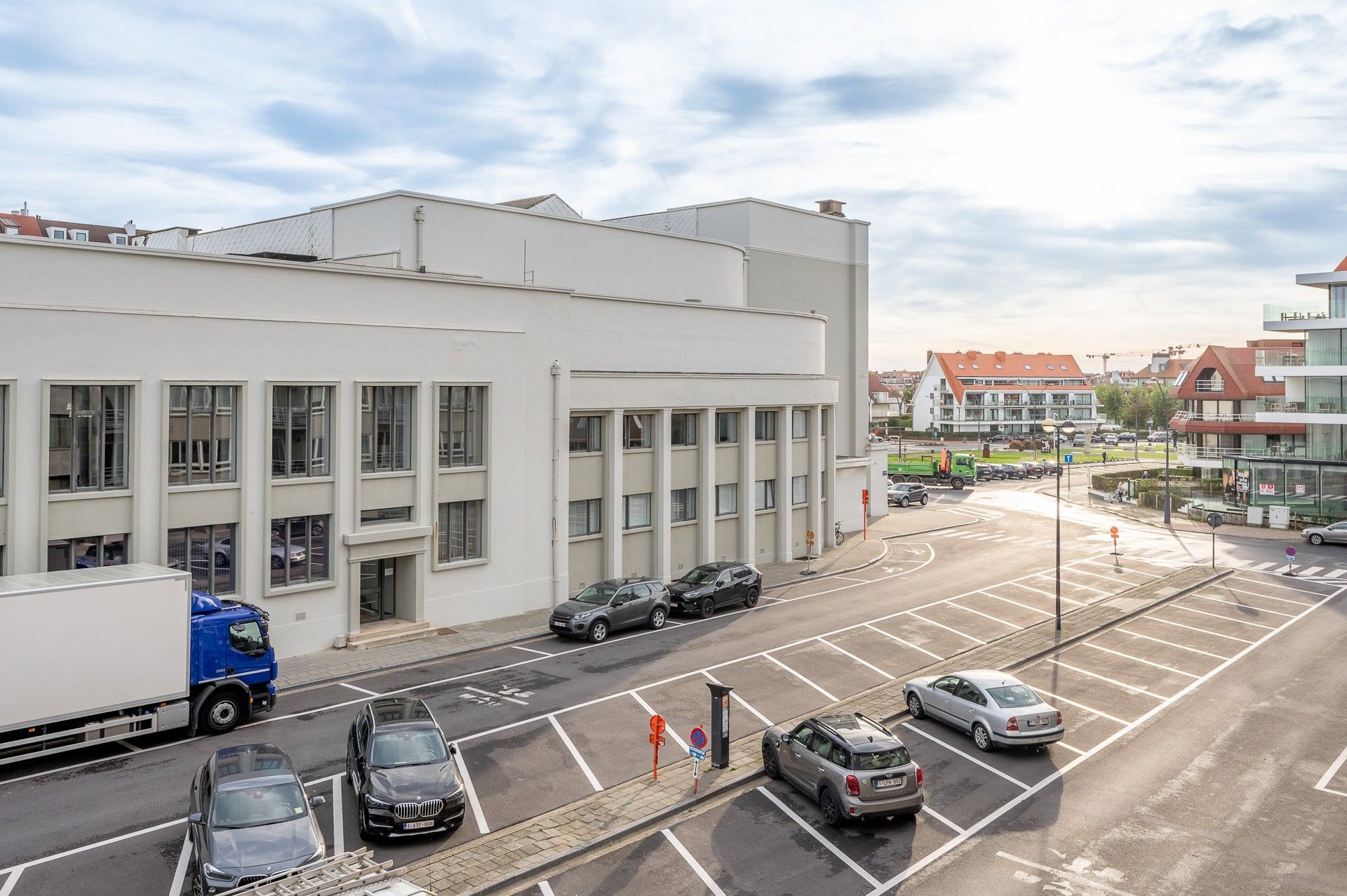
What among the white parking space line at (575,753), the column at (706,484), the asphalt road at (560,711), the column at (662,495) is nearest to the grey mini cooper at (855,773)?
the asphalt road at (560,711)

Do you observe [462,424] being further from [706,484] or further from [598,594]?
[706,484]

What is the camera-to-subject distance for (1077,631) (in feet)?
102

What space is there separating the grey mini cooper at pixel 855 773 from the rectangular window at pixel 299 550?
15.1 meters

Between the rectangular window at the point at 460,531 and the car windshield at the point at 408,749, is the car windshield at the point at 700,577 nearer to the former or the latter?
the rectangular window at the point at 460,531

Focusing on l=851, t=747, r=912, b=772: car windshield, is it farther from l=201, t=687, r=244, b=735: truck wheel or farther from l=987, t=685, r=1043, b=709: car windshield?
l=201, t=687, r=244, b=735: truck wheel

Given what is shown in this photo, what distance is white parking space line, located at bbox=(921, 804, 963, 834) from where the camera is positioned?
656 inches

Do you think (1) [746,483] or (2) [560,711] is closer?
→ (2) [560,711]

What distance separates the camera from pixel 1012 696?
20.7 metres

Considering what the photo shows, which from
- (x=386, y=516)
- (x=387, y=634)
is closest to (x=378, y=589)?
(x=387, y=634)

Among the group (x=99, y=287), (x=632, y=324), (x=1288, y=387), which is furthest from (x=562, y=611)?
(x=1288, y=387)

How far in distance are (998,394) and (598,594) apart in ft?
406

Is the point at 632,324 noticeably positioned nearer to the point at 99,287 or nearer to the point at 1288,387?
the point at 99,287

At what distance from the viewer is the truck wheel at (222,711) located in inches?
805

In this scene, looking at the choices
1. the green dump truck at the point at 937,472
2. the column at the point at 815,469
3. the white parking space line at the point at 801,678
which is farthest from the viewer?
the green dump truck at the point at 937,472
